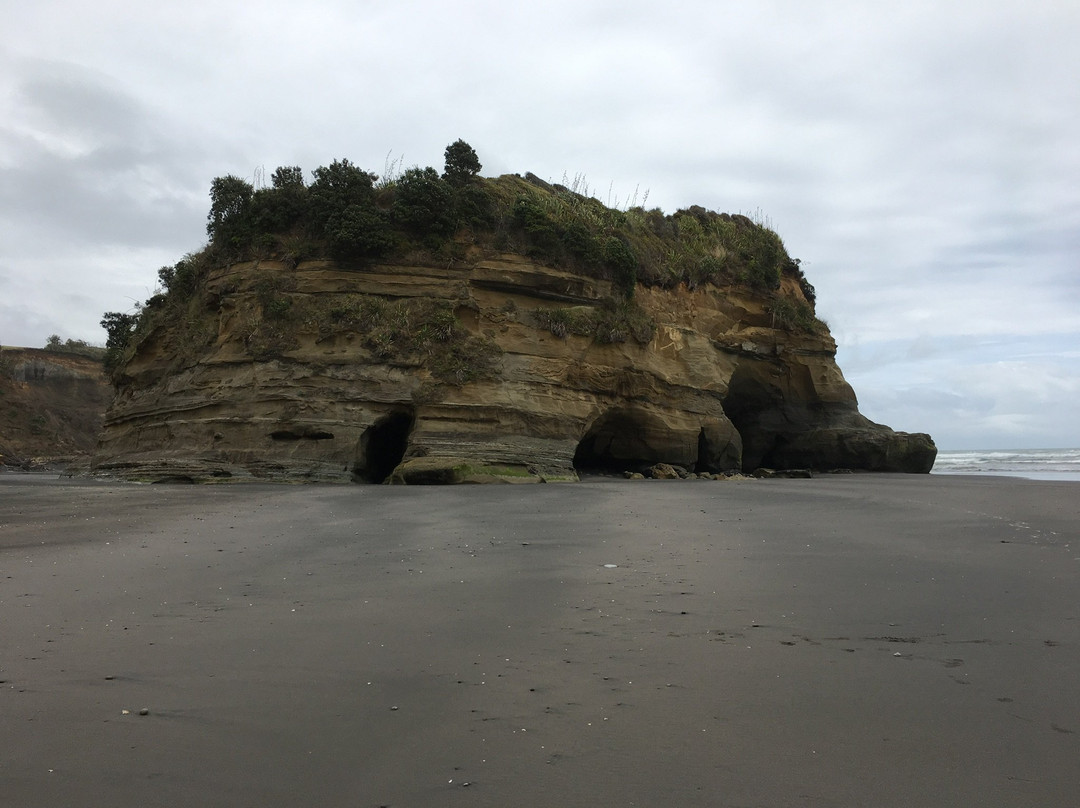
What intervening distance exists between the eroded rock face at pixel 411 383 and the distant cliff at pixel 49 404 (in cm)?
2209

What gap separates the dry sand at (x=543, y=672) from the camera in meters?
2.63

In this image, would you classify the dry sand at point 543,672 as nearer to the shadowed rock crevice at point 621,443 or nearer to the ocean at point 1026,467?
the shadowed rock crevice at point 621,443

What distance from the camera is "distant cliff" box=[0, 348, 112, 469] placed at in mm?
42500

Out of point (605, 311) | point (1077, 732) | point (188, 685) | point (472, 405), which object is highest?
point (605, 311)

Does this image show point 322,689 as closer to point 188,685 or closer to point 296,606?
point 188,685

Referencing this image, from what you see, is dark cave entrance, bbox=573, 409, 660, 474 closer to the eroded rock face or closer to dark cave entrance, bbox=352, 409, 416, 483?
the eroded rock face

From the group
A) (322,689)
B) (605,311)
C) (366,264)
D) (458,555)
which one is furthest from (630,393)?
(322,689)

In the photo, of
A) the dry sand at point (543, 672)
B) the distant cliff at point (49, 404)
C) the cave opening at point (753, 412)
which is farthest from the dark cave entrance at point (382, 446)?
the distant cliff at point (49, 404)

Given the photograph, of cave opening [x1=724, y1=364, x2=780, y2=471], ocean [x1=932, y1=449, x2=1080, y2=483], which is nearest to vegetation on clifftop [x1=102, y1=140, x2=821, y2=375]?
cave opening [x1=724, y1=364, x2=780, y2=471]

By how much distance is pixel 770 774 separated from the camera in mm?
2664

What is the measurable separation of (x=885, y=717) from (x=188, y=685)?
3041 millimetres

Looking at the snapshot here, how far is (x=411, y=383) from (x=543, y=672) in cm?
1714

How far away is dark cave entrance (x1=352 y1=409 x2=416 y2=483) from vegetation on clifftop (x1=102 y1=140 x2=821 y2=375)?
6.83 feet

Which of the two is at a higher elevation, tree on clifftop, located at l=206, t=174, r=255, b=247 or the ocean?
tree on clifftop, located at l=206, t=174, r=255, b=247
